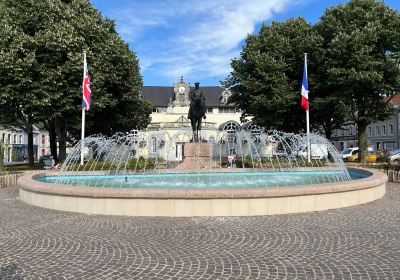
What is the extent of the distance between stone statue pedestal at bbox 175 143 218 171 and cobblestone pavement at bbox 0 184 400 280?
38.4 feet

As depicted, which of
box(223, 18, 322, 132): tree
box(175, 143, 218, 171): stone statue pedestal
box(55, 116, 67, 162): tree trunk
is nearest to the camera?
box(175, 143, 218, 171): stone statue pedestal

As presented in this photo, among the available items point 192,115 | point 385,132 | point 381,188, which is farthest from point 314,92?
point 385,132

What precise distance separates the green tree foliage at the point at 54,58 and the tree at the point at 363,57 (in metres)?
18.1

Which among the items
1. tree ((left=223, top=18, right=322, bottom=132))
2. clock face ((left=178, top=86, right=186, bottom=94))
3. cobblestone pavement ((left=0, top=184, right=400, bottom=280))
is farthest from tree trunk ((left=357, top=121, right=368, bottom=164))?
clock face ((left=178, top=86, right=186, bottom=94))

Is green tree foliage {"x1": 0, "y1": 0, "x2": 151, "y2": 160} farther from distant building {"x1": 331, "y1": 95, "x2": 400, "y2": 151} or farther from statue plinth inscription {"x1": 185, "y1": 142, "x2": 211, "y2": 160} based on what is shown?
distant building {"x1": 331, "y1": 95, "x2": 400, "y2": 151}

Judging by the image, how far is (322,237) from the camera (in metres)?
7.77

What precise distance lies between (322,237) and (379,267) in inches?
72.7

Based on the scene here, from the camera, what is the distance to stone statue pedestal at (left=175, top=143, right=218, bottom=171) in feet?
71.5

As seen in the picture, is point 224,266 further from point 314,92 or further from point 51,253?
point 314,92

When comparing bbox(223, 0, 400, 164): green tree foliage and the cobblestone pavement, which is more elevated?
bbox(223, 0, 400, 164): green tree foliage

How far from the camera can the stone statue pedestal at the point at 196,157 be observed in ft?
71.5

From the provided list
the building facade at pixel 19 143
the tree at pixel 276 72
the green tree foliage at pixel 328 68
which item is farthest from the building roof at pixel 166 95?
the green tree foliage at pixel 328 68

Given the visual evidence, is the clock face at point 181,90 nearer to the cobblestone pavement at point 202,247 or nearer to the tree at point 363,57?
the tree at point 363,57

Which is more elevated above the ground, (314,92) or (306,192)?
(314,92)
